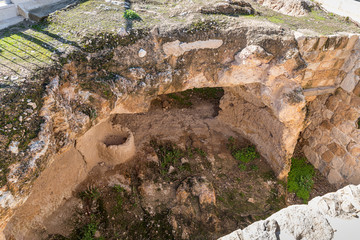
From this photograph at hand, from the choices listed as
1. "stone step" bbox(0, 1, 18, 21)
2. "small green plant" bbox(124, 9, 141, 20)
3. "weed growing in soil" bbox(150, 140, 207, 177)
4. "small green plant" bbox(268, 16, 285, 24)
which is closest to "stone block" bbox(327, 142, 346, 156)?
"weed growing in soil" bbox(150, 140, 207, 177)

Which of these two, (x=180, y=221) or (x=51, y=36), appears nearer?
(x=51, y=36)

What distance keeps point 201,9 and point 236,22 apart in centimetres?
71

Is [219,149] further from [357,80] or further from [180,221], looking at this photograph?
[357,80]

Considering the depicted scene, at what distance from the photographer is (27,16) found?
15.5 feet

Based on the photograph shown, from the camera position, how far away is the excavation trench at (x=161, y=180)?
196 inches

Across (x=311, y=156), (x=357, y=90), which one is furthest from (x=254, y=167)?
(x=357, y=90)

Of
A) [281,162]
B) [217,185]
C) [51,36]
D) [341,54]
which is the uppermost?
[51,36]

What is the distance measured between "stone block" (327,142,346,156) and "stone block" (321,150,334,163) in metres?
0.09

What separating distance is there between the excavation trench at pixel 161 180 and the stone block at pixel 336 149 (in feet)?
4.63

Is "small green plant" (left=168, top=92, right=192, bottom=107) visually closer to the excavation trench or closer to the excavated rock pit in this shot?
the excavation trench

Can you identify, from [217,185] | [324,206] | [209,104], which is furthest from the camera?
[209,104]

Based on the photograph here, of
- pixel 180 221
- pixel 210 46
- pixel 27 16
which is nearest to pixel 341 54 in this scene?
pixel 210 46

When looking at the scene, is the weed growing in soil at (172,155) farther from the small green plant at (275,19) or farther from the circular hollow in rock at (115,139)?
the small green plant at (275,19)

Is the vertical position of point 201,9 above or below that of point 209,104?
above
